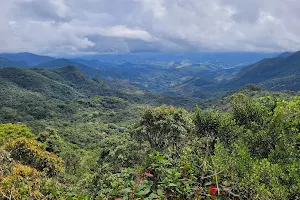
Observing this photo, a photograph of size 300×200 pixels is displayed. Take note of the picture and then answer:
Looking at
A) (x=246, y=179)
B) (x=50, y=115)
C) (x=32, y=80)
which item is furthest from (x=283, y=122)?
(x=32, y=80)

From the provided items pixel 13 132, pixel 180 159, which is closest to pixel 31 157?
pixel 180 159

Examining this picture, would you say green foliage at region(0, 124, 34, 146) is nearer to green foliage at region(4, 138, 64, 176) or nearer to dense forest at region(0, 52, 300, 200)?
dense forest at region(0, 52, 300, 200)

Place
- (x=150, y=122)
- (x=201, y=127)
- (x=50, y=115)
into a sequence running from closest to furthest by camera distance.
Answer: (x=201, y=127) < (x=150, y=122) < (x=50, y=115)

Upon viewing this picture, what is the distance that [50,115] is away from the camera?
12794 centimetres

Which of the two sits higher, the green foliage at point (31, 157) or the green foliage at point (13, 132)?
the green foliage at point (31, 157)

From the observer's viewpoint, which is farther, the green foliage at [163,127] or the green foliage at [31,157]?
the green foliage at [31,157]

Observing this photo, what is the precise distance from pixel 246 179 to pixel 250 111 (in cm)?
973

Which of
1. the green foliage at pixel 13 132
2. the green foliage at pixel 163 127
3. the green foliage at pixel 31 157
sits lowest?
the green foliage at pixel 13 132

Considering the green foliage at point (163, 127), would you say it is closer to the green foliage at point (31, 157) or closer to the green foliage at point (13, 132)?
the green foliage at point (31, 157)

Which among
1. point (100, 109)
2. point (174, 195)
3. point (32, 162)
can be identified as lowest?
point (100, 109)

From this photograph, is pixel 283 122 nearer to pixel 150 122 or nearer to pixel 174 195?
pixel 174 195

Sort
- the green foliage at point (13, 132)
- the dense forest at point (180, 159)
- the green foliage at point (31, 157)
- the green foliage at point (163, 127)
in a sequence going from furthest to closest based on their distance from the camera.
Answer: the green foliage at point (13, 132) → the green foliage at point (31, 157) → the green foliage at point (163, 127) → the dense forest at point (180, 159)

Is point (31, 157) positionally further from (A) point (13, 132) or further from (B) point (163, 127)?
(A) point (13, 132)

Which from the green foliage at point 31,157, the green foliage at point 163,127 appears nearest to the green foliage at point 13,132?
the green foliage at point 31,157
